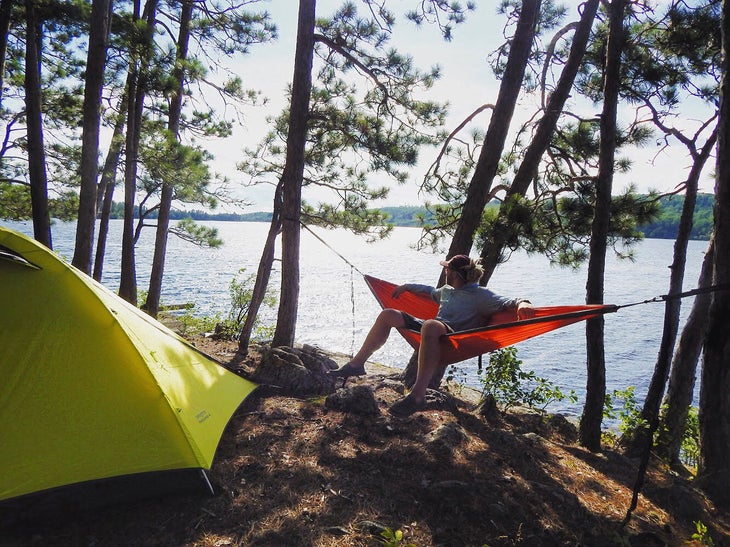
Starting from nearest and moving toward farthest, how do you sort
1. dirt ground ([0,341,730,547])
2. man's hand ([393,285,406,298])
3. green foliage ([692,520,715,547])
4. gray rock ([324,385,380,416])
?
dirt ground ([0,341,730,547]) → green foliage ([692,520,715,547]) → gray rock ([324,385,380,416]) → man's hand ([393,285,406,298])

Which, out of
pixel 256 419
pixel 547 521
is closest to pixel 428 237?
pixel 256 419

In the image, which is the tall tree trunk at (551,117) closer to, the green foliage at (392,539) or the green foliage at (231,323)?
the green foliage at (392,539)

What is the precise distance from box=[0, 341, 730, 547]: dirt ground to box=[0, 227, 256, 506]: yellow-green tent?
165mm

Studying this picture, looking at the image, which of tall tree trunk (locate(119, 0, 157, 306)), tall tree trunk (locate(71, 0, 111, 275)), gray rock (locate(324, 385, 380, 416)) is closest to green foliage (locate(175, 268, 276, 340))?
tall tree trunk (locate(119, 0, 157, 306))

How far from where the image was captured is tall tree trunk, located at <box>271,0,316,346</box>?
4301mm

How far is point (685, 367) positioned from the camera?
432 centimetres

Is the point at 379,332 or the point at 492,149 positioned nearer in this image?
the point at 379,332

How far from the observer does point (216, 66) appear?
19.6ft

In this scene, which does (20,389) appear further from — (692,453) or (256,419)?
(692,453)

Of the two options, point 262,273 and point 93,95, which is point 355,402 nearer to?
point 262,273

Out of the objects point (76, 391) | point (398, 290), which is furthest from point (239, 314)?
point (76, 391)

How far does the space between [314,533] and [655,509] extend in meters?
1.88

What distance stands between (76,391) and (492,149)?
12.0 ft

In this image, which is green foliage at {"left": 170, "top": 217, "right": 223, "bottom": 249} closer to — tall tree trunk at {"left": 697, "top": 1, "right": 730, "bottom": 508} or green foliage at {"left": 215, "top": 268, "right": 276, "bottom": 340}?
green foliage at {"left": 215, "top": 268, "right": 276, "bottom": 340}
